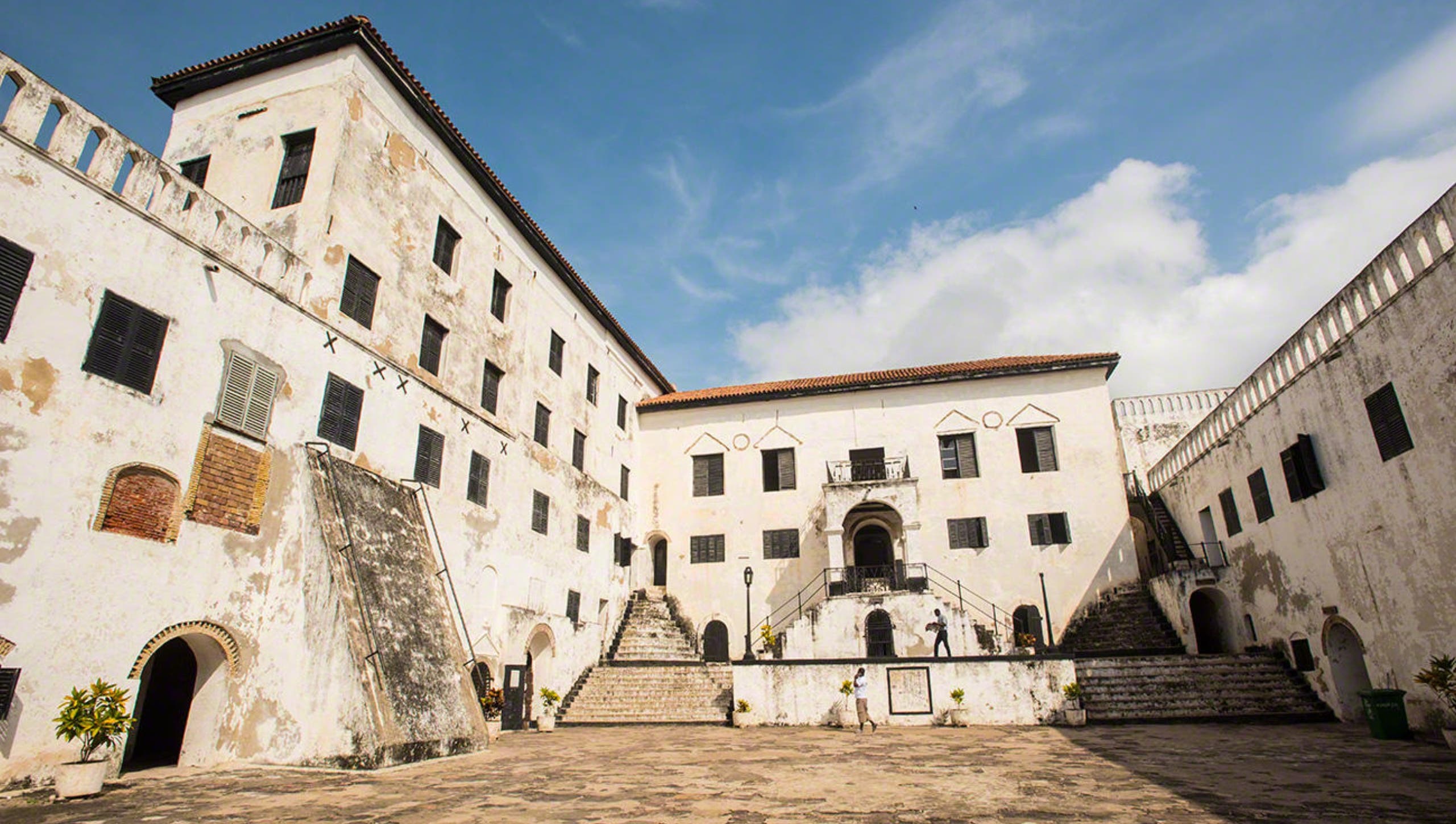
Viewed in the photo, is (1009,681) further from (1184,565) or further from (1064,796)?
(1064,796)

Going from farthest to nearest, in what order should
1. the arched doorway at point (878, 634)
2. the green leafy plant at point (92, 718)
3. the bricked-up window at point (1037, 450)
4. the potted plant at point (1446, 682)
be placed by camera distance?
the bricked-up window at point (1037, 450) → the arched doorway at point (878, 634) → the potted plant at point (1446, 682) → the green leafy plant at point (92, 718)

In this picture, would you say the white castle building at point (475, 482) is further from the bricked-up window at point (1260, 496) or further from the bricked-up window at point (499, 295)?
the bricked-up window at point (1260, 496)

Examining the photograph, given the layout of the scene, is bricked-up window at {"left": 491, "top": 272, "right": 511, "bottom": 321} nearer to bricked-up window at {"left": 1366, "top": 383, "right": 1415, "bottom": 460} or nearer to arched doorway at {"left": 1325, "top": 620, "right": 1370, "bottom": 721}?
bricked-up window at {"left": 1366, "top": 383, "right": 1415, "bottom": 460}

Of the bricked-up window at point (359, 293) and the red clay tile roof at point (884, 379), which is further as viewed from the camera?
the red clay tile roof at point (884, 379)

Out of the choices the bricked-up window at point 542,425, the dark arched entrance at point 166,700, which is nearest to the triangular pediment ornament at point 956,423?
the bricked-up window at point 542,425

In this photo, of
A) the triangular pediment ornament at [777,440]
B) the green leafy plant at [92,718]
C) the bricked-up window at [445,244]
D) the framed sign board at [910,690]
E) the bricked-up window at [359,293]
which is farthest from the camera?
the triangular pediment ornament at [777,440]

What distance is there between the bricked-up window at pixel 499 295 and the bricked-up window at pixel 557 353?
2297mm

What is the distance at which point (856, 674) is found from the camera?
52.6 ft

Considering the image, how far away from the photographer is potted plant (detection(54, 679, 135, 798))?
318 inches

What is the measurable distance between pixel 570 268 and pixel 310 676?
1494 centimetres

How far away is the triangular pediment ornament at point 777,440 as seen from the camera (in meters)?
26.4

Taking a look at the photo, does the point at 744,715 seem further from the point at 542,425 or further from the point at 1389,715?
the point at 1389,715

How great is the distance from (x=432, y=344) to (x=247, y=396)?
539cm

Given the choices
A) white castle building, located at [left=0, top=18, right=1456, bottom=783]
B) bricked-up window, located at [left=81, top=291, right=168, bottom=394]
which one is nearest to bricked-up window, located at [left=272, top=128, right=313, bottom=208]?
white castle building, located at [left=0, top=18, right=1456, bottom=783]
